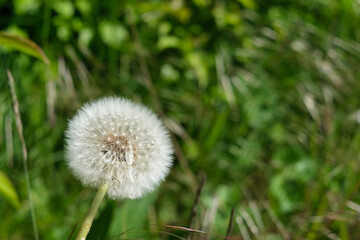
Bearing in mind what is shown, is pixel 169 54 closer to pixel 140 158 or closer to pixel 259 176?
pixel 259 176

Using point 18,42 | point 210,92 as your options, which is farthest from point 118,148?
point 210,92

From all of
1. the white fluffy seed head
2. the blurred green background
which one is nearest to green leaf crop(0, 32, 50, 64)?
the white fluffy seed head

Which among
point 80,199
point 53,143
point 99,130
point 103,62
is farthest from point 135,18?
point 99,130

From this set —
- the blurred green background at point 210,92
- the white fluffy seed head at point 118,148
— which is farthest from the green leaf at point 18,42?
the blurred green background at point 210,92

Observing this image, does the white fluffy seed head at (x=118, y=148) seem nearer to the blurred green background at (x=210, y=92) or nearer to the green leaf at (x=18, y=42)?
the green leaf at (x=18, y=42)

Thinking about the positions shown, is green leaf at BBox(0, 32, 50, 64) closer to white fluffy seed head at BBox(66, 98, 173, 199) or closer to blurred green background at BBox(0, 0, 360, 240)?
white fluffy seed head at BBox(66, 98, 173, 199)
